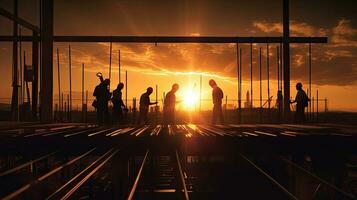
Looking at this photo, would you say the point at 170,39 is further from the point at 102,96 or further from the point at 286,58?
the point at 286,58

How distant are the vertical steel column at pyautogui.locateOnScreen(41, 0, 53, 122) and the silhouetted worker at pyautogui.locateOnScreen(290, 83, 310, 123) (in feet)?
21.5

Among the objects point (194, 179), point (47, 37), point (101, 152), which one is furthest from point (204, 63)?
point (101, 152)

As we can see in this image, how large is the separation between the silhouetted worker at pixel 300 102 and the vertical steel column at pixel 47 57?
6.54 meters

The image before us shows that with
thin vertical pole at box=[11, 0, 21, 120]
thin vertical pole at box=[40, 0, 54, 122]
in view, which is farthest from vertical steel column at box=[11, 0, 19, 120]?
thin vertical pole at box=[40, 0, 54, 122]

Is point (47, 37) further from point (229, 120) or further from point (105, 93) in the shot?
point (229, 120)

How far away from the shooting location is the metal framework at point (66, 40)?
994 cm

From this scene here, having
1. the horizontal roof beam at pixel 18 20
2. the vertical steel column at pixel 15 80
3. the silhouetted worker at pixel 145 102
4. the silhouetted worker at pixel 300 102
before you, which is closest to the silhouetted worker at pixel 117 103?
the silhouetted worker at pixel 145 102

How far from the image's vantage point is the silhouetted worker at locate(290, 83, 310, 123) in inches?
426

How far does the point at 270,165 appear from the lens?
1244 centimetres

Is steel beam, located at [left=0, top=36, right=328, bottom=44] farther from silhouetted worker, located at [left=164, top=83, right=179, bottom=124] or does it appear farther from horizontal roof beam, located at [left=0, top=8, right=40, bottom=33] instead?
silhouetted worker, located at [left=164, top=83, right=179, bottom=124]

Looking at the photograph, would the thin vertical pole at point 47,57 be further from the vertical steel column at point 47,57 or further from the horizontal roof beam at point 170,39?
the horizontal roof beam at point 170,39

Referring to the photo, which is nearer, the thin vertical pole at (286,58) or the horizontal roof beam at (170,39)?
the thin vertical pole at (286,58)

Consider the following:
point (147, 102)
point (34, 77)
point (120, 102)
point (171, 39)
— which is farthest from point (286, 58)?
point (34, 77)

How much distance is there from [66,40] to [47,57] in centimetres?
174
